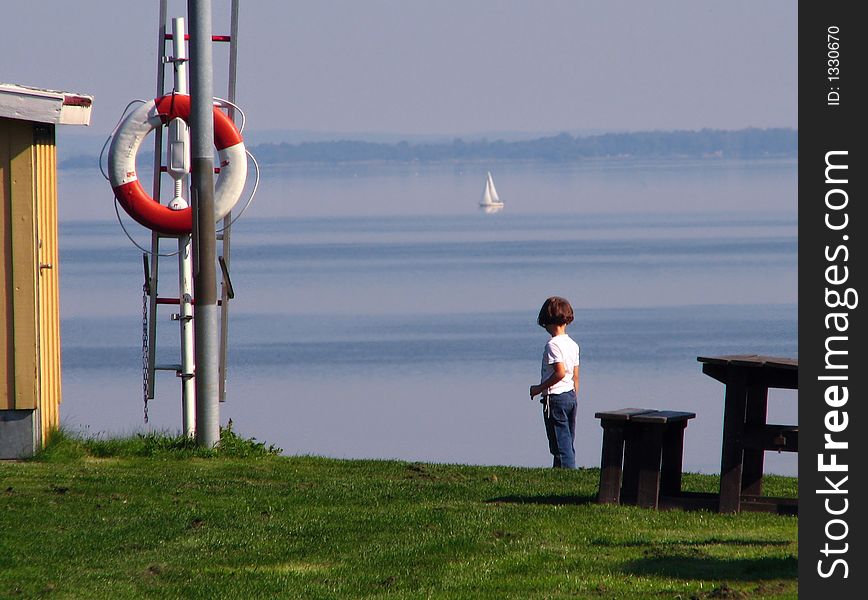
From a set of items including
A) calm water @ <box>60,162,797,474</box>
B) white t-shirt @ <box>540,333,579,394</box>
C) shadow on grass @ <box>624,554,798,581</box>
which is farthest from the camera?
calm water @ <box>60,162,797,474</box>

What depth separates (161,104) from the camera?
36.5 feet

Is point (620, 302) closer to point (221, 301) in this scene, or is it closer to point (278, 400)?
point (278, 400)

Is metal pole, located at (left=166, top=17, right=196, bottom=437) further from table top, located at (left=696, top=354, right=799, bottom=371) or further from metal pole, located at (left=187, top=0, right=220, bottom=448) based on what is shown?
table top, located at (left=696, top=354, right=799, bottom=371)

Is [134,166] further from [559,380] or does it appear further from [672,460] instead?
[672,460]

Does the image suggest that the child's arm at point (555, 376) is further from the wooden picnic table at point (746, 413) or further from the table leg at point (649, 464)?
the wooden picnic table at point (746, 413)

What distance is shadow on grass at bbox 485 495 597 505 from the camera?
8039 mm

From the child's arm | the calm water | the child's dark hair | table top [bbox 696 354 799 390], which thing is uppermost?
the child's dark hair

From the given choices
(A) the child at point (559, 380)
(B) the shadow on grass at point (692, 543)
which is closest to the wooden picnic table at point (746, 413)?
(B) the shadow on grass at point (692, 543)

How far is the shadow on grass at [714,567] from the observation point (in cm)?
613

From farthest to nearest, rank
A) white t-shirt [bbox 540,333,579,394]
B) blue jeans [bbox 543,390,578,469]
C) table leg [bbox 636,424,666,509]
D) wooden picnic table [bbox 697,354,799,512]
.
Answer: blue jeans [bbox 543,390,578,469]
white t-shirt [bbox 540,333,579,394]
table leg [bbox 636,424,666,509]
wooden picnic table [bbox 697,354,799,512]

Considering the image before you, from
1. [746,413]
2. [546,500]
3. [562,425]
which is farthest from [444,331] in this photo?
[746,413]

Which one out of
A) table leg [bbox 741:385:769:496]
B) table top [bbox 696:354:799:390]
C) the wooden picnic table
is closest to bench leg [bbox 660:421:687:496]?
table leg [bbox 741:385:769:496]

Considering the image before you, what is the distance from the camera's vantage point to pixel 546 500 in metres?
8.20
